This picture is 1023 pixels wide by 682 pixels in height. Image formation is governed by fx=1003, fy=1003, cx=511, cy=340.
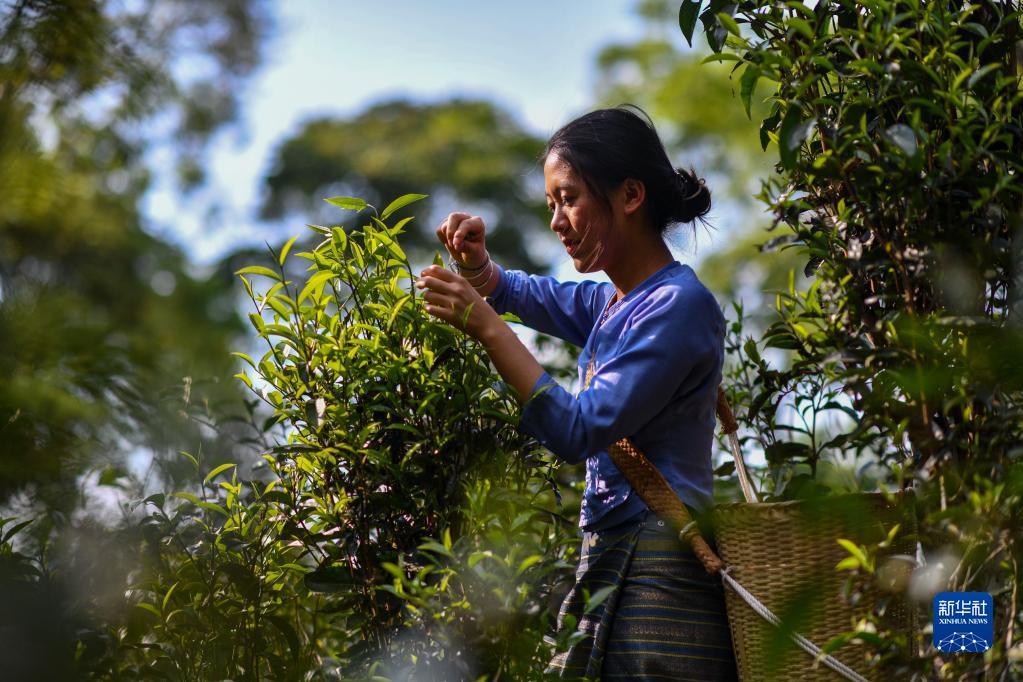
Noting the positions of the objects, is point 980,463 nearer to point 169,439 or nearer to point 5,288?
point 5,288

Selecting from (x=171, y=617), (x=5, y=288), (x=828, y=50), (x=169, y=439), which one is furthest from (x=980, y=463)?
(x=169, y=439)

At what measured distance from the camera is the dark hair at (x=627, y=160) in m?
2.13

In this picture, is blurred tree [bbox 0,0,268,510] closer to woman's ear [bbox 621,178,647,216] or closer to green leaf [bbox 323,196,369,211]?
green leaf [bbox 323,196,369,211]

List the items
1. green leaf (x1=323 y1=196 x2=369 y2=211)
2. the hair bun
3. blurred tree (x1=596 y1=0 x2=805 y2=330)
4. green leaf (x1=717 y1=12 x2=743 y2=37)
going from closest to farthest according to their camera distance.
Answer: green leaf (x1=717 y1=12 x2=743 y2=37), green leaf (x1=323 y1=196 x2=369 y2=211), the hair bun, blurred tree (x1=596 y1=0 x2=805 y2=330)

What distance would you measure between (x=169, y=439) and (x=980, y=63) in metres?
2.47

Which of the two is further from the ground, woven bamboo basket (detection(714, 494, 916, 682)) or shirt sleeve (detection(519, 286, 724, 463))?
shirt sleeve (detection(519, 286, 724, 463))

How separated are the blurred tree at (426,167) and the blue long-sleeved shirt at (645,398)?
24.9 m

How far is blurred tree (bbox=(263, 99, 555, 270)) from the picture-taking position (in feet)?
92.4

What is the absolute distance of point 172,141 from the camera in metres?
15.5

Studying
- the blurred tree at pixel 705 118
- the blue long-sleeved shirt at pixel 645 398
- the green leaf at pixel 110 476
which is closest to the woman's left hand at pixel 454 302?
the blue long-sleeved shirt at pixel 645 398

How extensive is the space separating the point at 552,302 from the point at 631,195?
0.40 m

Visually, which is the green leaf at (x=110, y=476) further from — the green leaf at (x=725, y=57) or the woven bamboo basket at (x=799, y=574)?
the green leaf at (x=725, y=57)

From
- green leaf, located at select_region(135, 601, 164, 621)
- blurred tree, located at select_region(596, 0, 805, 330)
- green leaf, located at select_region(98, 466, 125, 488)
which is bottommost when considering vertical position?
green leaf, located at select_region(135, 601, 164, 621)

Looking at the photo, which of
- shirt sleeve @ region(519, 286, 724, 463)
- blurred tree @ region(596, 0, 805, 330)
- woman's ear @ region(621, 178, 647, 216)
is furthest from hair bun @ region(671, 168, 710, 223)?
blurred tree @ region(596, 0, 805, 330)
